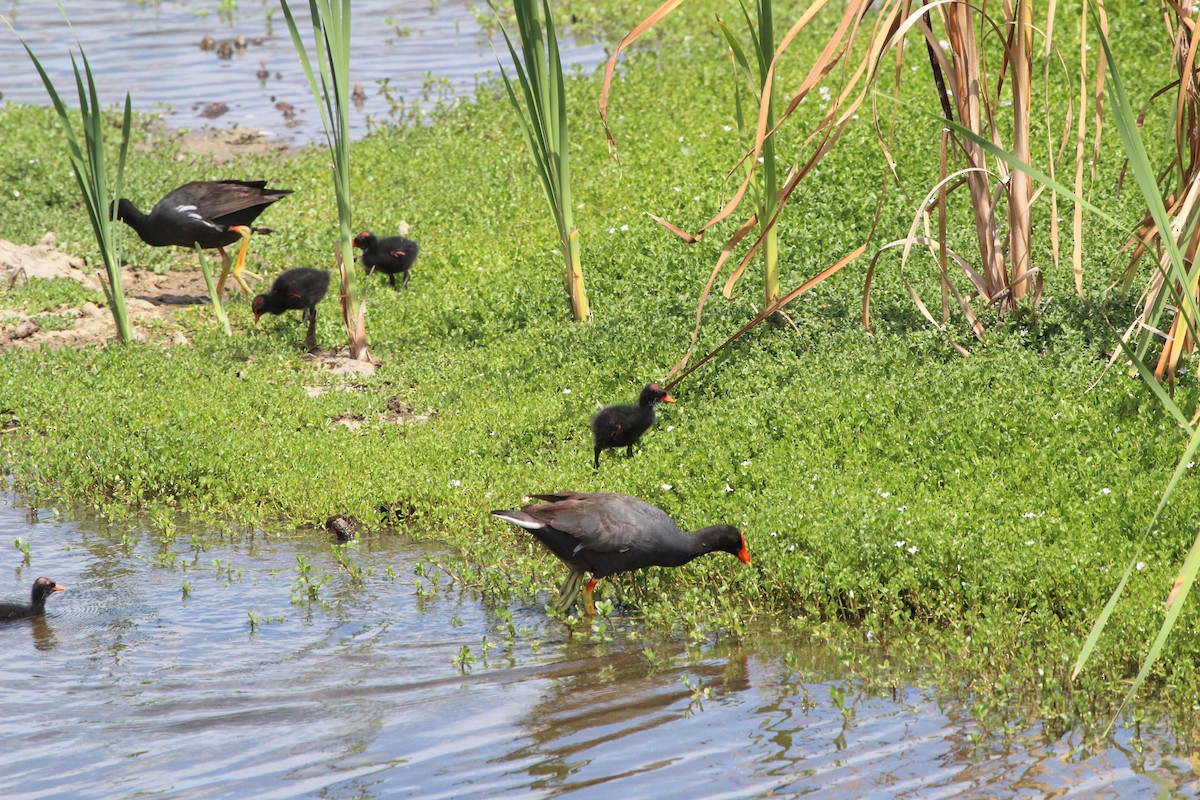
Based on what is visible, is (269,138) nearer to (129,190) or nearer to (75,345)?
(129,190)

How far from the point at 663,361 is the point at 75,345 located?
4.92m

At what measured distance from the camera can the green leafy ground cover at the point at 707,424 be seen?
6.36 meters

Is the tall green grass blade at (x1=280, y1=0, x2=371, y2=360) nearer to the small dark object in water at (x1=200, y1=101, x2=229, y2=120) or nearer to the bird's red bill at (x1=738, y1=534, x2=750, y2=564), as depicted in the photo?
the bird's red bill at (x1=738, y1=534, x2=750, y2=564)

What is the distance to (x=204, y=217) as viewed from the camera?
11930 millimetres

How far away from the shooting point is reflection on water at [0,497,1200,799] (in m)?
5.02

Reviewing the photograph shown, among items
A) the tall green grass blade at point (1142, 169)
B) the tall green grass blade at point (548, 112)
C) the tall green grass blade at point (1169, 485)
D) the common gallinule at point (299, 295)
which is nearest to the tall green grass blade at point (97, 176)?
the common gallinule at point (299, 295)

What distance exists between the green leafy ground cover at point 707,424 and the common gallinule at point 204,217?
0.62 m

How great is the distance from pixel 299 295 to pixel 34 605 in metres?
4.42

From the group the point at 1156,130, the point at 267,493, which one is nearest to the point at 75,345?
the point at 267,493

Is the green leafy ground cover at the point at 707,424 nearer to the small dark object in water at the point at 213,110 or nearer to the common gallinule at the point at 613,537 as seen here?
the common gallinule at the point at 613,537

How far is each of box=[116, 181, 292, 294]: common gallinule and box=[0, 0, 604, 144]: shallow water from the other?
5144 mm

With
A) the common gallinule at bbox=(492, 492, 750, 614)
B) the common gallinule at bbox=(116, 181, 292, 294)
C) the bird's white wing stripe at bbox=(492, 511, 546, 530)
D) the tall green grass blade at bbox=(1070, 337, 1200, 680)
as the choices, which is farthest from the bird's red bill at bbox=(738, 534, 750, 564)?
the common gallinule at bbox=(116, 181, 292, 294)

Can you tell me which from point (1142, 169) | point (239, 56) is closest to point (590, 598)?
point (1142, 169)

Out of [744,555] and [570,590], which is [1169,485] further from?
[570,590]
